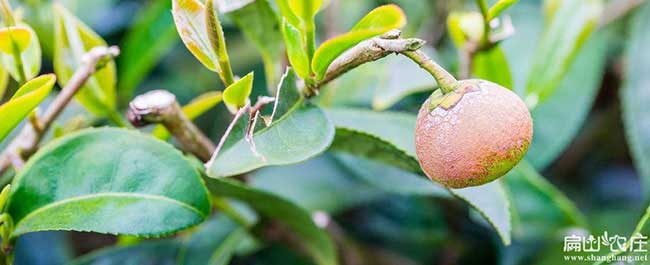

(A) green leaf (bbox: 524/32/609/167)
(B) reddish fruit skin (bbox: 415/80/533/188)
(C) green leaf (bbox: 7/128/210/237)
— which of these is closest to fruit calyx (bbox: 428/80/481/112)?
(B) reddish fruit skin (bbox: 415/80/533/188)

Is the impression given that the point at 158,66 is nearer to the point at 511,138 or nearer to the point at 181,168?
the point at 181,168

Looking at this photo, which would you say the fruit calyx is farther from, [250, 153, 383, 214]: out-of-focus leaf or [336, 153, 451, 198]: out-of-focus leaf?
[250, 153, 383, 214]: out-of-focus leaf

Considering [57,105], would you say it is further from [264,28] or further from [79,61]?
[264,28]

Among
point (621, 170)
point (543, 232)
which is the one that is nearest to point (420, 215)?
point (543, 232)

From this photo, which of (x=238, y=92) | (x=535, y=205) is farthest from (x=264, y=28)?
(x=535, y=205)

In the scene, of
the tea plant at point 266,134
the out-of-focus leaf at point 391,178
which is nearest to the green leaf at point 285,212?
the tea plant at point 266,134

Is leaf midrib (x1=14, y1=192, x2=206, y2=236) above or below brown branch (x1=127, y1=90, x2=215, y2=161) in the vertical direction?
below

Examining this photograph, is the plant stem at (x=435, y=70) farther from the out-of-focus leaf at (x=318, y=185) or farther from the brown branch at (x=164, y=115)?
the out-of-focus leaf at (x=318, y=185)
